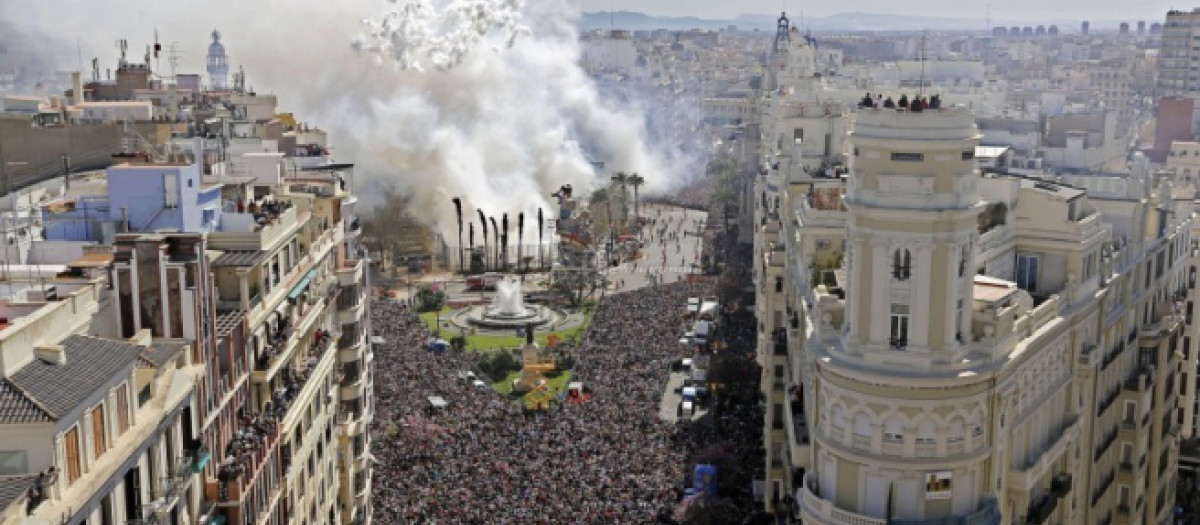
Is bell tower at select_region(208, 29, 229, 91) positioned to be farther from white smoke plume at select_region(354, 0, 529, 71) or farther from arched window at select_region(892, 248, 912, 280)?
arched window at select_region(892, 248, 912, 280)

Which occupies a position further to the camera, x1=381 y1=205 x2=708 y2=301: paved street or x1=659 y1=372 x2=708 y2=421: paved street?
x1=381 y1=205 x2=708 y2=301: paved street

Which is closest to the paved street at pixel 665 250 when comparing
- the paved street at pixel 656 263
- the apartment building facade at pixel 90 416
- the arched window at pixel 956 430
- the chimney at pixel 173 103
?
the paved street at pixel 656 263

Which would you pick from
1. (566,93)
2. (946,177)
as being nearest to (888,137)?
(946,177)

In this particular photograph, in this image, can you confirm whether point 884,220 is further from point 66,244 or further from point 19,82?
point 19,82

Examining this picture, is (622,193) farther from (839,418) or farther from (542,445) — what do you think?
(839,418)

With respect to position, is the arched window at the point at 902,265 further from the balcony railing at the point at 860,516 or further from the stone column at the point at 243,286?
the stone column at the point at 243,286

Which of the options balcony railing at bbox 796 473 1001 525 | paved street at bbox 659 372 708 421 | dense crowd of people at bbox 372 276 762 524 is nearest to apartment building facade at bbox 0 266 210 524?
balcony railing at bbox 796 473 1001 525
